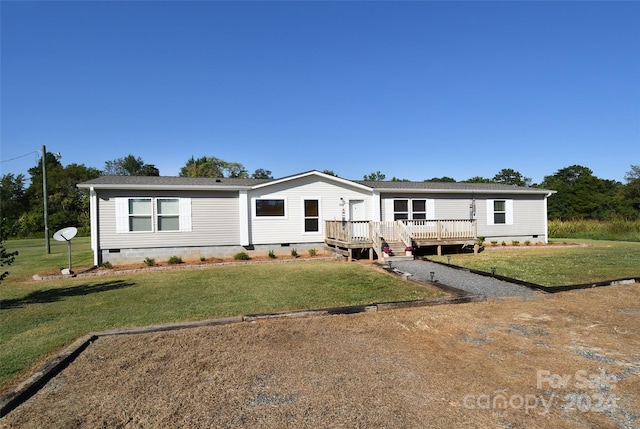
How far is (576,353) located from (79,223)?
4363 centimetres

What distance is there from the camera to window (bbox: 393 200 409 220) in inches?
654

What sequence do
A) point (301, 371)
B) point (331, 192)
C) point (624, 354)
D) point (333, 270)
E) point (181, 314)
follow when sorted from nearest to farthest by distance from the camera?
point (301, 371) < point (624, 354) < point (181, 314) < point (333, 270) < point (331, 192)

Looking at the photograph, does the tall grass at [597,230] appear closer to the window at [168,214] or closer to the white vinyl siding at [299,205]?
the white vinyl siding at [299,205]

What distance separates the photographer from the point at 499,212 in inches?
709

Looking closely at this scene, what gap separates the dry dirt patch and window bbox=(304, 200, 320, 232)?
998 cm

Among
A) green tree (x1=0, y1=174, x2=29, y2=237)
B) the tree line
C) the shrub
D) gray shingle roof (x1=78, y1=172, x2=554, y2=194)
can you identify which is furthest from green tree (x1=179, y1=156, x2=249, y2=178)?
the shrub

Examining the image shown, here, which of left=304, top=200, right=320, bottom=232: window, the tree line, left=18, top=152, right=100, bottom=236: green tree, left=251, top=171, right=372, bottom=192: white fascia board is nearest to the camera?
left=251, top=171, right=372, bottom=192: white fascia board

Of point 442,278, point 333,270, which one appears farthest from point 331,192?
point 442,278

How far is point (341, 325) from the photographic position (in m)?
5.36

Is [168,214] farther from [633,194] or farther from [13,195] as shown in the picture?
[633,194]

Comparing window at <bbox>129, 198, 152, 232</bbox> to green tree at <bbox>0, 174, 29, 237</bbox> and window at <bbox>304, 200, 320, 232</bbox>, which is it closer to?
window at <bbox>304, 200, 320, 232</bbox>

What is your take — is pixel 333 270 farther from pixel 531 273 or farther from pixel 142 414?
pixel 142 414

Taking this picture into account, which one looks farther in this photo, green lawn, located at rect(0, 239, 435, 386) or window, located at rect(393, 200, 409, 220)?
window, located at rect(393, 200, 409, 220)

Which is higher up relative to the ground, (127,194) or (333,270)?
(127,194)
